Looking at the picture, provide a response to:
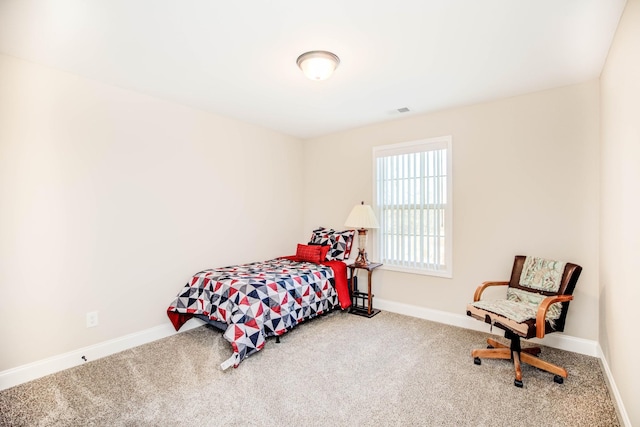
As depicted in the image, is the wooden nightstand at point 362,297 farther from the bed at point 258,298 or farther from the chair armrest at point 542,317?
the chair armrest at point 542,317

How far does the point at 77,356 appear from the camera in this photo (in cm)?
261

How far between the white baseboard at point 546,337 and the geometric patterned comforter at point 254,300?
849mm

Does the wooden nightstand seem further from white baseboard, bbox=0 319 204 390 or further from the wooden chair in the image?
white baseboard, bbox=0 319 204 390

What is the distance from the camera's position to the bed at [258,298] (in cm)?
269

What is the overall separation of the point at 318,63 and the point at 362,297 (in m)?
2.90

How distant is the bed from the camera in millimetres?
2693

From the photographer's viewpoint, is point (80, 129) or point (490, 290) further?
point (490, 290)

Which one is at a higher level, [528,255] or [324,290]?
[528,255]

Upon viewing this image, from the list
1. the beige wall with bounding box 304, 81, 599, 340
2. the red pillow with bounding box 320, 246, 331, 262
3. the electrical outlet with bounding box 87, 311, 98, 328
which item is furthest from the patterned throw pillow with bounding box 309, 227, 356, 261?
the electrical outlet with bounding box 87, 311, 98, 328

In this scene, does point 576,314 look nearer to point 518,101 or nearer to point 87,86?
point 518,101

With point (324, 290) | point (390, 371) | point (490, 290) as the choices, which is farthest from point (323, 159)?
point (390, 371)

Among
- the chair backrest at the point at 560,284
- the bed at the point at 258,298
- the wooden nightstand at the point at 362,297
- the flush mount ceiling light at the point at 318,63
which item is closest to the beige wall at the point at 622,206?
the chair backrest at the point at 560,284

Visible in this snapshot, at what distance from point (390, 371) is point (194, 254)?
2339mm

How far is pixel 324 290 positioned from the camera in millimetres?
3533
